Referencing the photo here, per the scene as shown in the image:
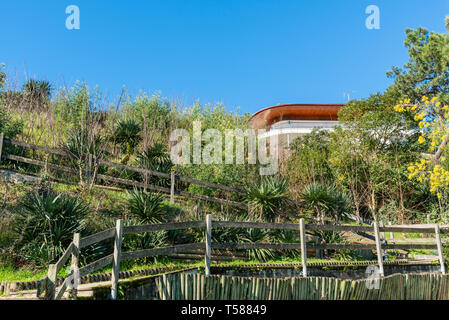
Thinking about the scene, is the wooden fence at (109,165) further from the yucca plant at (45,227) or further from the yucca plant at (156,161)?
the yucca plant at (45,227)

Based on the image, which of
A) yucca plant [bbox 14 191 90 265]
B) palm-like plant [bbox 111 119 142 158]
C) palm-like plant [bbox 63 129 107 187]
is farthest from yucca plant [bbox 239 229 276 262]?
palm-like plant [bbox 111 119 142 158]

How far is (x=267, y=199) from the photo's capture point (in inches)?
481

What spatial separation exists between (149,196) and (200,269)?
3244 mm

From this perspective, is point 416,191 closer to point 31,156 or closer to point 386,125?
point 386,125

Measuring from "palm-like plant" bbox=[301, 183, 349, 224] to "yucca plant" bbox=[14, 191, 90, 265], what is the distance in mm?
7625

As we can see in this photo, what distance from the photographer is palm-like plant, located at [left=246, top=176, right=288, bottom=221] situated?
12.2m

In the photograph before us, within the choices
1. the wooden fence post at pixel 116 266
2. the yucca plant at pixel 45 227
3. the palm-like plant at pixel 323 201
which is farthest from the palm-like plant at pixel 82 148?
the palm-like plant at pixel 323 201

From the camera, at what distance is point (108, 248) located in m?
8.45

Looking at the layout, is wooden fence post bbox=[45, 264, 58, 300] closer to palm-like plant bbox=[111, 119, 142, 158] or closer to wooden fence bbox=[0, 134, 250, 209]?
wooden fence bbox=[0, 134, 250, 209]

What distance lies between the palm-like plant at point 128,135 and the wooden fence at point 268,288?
11.8 metres
